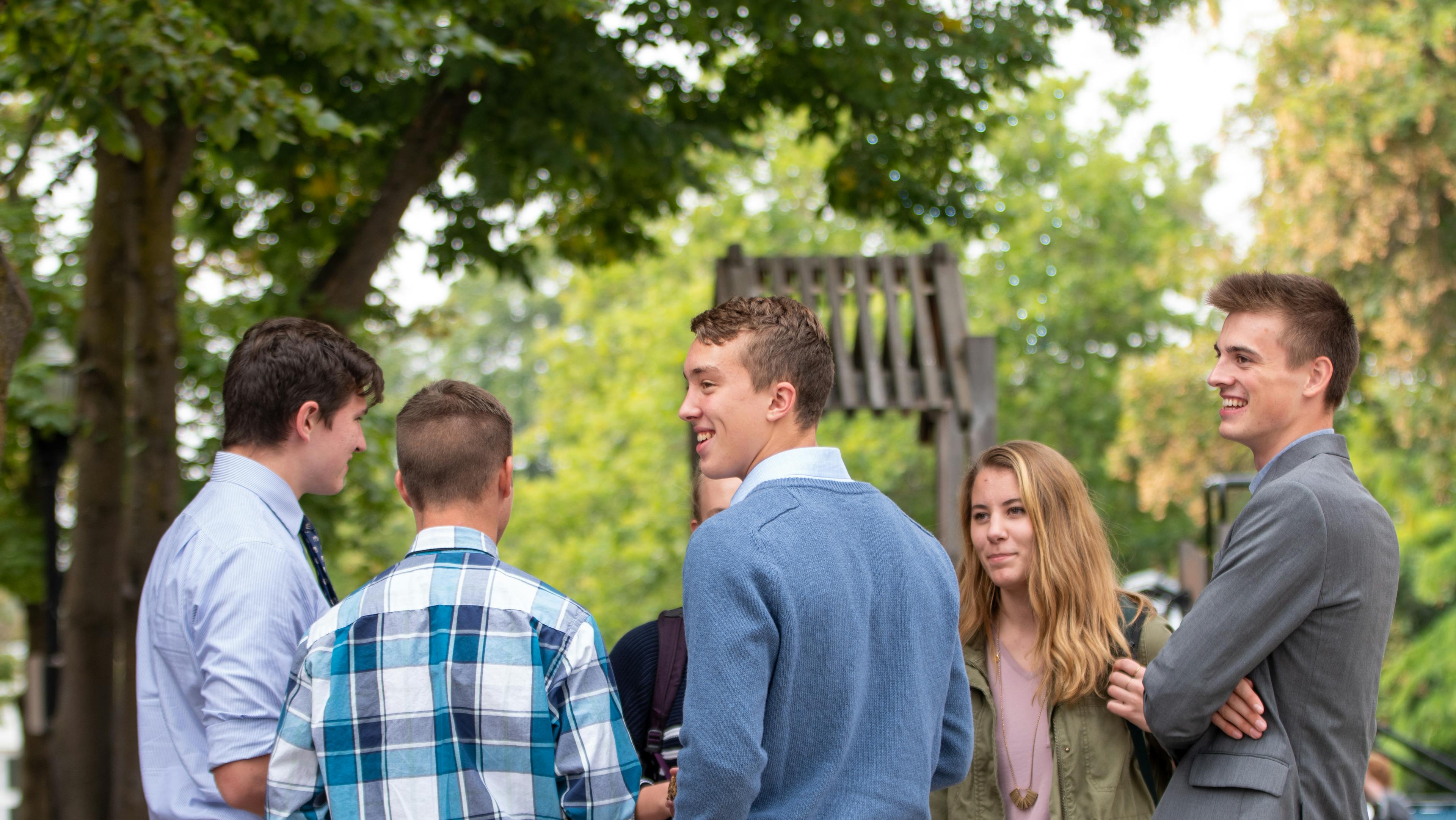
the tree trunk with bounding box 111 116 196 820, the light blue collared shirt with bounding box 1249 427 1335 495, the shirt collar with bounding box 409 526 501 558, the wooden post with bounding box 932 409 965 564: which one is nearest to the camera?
the shirt collar with bounding box 409 526 501 558

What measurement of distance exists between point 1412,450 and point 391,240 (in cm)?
1253

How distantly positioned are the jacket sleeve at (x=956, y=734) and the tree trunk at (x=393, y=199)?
199 inches

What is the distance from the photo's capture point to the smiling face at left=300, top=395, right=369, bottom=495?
104 inches

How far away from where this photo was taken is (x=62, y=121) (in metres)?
6.51

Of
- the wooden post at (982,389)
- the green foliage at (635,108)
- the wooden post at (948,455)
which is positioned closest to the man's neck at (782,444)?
the green foliage at (635,108)

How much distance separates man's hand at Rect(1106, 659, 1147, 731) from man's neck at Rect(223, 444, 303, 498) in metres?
1.74

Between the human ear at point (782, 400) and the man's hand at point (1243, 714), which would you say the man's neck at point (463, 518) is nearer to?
the human ear at point (782, 400)

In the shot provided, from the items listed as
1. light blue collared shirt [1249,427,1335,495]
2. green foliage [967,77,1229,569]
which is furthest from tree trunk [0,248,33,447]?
green foliage [967,77,1229,569]

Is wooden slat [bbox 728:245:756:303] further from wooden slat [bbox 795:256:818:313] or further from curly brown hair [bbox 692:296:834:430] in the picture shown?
curly brown hair [bbox 692:296:834:430]

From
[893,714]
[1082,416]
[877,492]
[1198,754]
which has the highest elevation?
[1082,416]

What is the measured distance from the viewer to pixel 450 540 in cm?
230

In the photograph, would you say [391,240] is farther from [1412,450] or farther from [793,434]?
[1412,450]

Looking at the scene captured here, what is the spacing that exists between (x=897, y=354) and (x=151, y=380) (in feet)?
11.7

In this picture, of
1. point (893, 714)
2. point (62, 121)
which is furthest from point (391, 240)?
point (893, 714)
